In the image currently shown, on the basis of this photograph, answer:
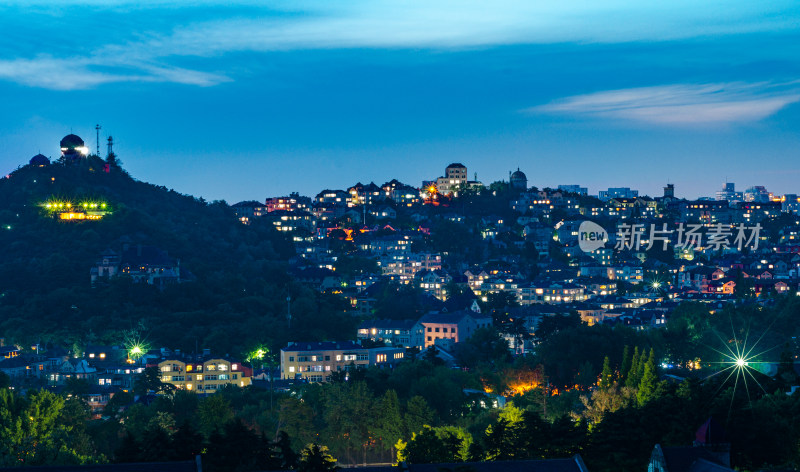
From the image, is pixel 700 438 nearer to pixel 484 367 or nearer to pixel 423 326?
pixel 484 367

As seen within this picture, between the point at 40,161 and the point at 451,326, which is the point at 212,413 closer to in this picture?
the point at 451,326

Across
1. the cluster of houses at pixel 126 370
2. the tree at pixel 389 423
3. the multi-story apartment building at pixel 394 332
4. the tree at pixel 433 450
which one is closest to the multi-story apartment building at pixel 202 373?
the cluster of houses at pixel 126 370

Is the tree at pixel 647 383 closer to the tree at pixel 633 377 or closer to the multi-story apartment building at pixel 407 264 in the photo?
the tree at pixel 633 377

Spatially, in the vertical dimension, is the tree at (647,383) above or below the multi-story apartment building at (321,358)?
above

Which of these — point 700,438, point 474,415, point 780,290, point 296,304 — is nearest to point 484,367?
point 474,415

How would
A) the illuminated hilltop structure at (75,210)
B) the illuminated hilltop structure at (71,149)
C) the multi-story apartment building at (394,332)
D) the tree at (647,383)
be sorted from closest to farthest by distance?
the tree at (647,383)
the multi-story apartment building at (394,332)
the illuminated hilltop structure at (75,210)
the illuminated hilltop structure at (71,149)

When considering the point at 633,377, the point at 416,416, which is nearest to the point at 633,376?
the point at 633,377

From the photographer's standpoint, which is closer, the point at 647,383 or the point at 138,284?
the point at 647,383

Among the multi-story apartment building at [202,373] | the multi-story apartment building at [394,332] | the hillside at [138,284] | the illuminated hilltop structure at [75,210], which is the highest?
the illuminated hilltop structure at [75,210]
